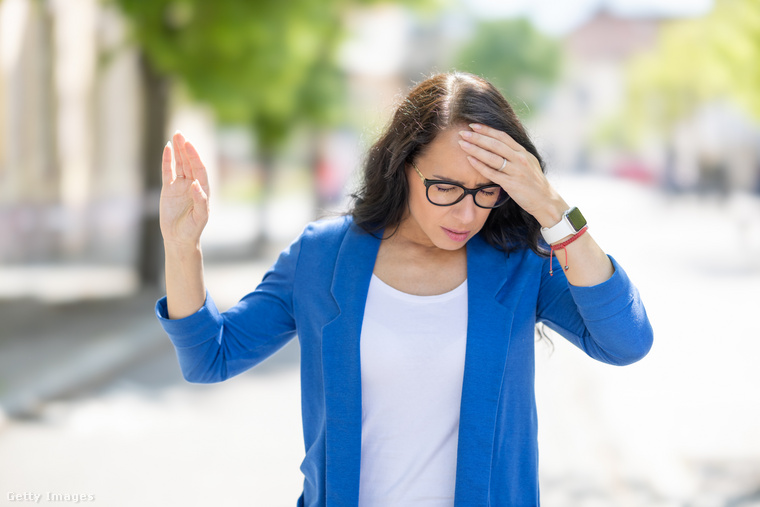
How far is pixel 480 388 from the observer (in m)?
1.89

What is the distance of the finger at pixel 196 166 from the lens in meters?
1.97

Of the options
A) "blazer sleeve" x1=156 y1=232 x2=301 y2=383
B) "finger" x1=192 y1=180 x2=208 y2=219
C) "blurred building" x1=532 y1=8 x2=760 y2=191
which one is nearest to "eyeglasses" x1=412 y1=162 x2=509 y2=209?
"blazer sleeve" x1=156 y1=232 x2=301 y2=383

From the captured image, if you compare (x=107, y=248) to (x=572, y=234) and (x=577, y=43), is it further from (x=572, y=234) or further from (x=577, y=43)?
(x=577, y=43)

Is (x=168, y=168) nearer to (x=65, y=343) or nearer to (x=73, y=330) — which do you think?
(x=65, y=343)

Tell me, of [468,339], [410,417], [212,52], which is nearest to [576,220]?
[468,339]

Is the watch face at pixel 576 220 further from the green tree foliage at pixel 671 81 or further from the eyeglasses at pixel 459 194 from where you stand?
the green tree foliage at pixel 671 81

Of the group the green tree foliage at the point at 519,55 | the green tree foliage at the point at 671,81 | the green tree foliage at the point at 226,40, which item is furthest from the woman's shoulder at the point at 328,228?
the green tree foliage at the point at 519,55

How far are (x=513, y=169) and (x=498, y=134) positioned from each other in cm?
10

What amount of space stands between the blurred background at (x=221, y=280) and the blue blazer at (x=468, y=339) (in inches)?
19.0

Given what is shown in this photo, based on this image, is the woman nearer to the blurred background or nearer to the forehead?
the forehead

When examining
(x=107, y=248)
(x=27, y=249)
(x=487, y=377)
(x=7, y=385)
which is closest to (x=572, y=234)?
(x=487, y=377)

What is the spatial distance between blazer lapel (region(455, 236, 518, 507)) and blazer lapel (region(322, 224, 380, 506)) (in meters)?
0.24

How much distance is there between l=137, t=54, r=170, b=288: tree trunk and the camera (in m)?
12.4
